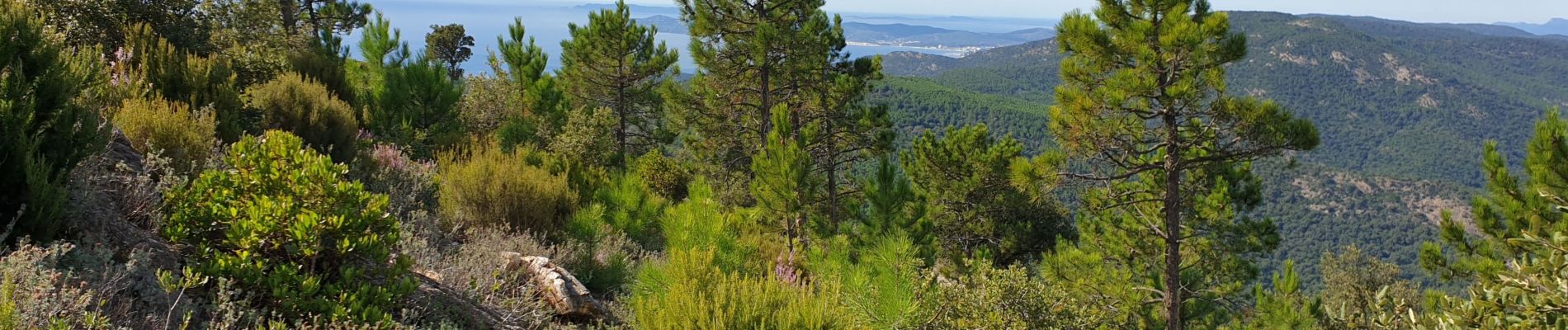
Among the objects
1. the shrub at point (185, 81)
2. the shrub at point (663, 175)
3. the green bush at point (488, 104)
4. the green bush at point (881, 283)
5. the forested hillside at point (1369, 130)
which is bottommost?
the forested hillside at point (1369, 130)

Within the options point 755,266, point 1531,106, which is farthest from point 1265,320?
point 1531,106

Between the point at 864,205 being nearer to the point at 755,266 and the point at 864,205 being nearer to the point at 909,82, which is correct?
the point at 755,266

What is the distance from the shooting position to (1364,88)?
193750mm

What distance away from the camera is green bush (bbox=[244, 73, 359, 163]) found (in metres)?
5.95

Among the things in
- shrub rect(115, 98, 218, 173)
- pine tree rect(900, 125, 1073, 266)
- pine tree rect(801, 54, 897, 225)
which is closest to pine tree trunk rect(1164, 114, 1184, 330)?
pine tree rect(801, 54, 897, 225)

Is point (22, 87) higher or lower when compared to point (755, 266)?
higher

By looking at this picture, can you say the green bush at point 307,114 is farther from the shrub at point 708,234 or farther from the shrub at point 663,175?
the shrub at point 663,175

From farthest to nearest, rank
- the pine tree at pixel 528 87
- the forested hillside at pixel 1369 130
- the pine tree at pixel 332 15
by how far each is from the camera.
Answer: the forested hillside at pixel 1369 130, the pine tree at pixel 332 15, the pine tree at pixel 528 87

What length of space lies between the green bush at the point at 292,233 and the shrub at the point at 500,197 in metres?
2.11

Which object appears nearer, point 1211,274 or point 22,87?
point 22,87

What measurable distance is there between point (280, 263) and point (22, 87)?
43.4 inches

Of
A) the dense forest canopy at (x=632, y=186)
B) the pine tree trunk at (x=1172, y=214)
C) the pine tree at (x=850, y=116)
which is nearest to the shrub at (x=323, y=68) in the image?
the dense forest canopy at (x=632, y=186)

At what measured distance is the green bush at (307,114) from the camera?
19.5ft

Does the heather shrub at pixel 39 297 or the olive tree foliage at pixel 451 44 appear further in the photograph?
the olive tree foliage at pixel 451 44
